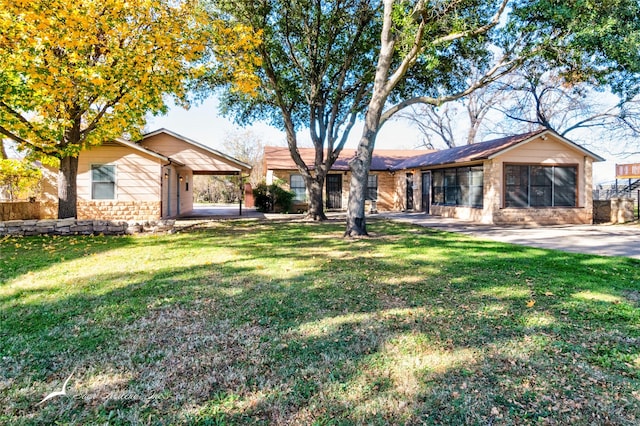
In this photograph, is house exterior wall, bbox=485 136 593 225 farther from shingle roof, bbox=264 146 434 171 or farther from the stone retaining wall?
the stone retaining wall

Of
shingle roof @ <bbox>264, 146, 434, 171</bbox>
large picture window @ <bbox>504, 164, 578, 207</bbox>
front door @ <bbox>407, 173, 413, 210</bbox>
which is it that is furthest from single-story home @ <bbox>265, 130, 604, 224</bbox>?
shingle roof @ <bbox>264, 146, 434, 171</bbox>

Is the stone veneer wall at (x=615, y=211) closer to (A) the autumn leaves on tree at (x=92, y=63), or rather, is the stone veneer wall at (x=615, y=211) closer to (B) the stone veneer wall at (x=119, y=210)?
(A) the autumn leaves on tree at (x=92, y=63)

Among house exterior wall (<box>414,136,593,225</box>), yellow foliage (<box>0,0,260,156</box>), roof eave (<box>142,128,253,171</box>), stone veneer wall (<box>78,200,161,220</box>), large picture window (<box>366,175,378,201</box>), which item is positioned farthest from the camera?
large picture window (<box>366,175,378,201</box>)

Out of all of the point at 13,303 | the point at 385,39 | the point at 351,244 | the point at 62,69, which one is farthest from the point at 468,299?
the point at 62,69

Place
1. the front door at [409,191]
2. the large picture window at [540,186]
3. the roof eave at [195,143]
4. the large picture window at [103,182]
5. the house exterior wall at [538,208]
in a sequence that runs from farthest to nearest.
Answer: the front door at [409,191], the roof eave at [195,143], the large picture window at [540,186], the house exterior wall at [538,208], the large picture window at [103,182]

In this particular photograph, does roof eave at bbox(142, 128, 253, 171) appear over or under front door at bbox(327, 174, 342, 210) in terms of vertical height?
over

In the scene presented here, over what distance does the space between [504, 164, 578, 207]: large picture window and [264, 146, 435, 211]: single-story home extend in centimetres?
846

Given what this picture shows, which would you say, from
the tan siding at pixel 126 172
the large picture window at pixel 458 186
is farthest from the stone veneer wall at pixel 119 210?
the large picture window at pixel 458 186

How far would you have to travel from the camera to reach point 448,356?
2910 millimetres

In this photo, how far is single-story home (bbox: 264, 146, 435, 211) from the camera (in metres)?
21.6

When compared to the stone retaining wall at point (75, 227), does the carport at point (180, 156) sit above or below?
above

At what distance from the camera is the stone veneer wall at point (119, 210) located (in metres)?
13.9

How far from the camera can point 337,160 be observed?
2319cm

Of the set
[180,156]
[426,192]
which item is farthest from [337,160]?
[180,156]
